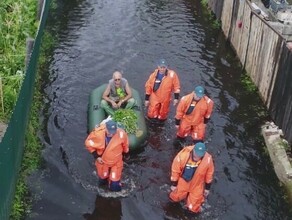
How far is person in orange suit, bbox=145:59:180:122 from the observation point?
1223 cm

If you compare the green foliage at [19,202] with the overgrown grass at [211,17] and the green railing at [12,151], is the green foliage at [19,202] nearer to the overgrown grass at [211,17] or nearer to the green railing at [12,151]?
the green railing at [12,151]

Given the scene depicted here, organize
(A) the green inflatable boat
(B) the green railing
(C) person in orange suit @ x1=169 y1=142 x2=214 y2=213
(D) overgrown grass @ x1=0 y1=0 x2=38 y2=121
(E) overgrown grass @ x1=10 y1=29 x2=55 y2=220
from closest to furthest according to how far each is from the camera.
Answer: (B) the green railing < (C) person in orange suit @ x1=169 y1=142 x2=214 y2=213 < (E) overgrown grass @ x1=10 y1=29 x2=55 y2=220 < (A) the green inflatable boat < (D) overgrown grass @ x1=0 y1=0 x2=38 y2=121

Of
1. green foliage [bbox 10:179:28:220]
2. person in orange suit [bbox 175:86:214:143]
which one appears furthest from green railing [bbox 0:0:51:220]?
person in orange suit [bbox 175:86:214:143]

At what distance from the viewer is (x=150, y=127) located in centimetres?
1302

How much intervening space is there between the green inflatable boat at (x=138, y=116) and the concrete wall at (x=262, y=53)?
140 inches

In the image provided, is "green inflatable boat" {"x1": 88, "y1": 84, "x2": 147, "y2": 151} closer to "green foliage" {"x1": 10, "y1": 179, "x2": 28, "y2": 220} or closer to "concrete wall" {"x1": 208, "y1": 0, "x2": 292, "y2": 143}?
"green foliage" {"x1": 10, "y1": 179, "x2": 28, "y2": 220}

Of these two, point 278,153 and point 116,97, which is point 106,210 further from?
point 278,153

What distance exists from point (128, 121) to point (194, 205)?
285cm

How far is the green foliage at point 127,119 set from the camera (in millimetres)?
11531

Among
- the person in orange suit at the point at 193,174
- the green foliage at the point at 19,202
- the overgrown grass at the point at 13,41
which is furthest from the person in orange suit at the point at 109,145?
the overgrown grass at the point at 13,41

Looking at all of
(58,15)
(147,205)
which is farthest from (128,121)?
(58,15)

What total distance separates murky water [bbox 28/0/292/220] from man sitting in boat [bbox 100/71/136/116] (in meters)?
1.01

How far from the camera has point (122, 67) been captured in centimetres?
1625

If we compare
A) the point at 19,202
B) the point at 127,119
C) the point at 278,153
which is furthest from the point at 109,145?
the point at 278,153
